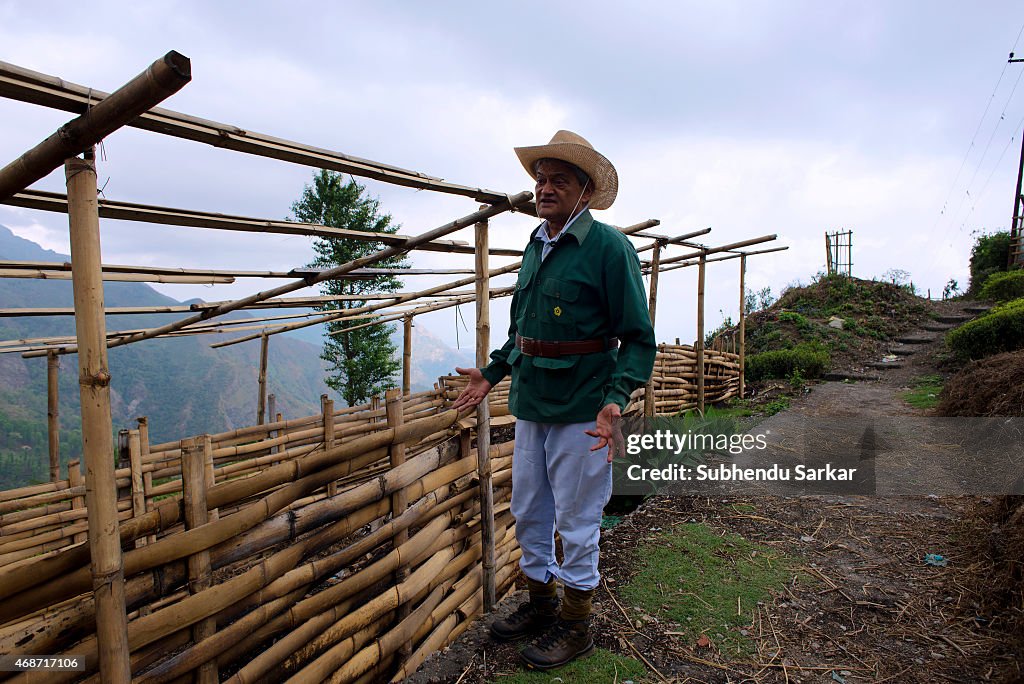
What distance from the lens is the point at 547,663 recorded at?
6.90ft

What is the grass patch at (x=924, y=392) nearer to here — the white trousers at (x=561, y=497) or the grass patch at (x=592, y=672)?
the grass patch at (x=592, y=672)

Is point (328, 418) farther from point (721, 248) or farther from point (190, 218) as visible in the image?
point (721, 248)

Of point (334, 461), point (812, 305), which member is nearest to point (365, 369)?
point (812, 305)

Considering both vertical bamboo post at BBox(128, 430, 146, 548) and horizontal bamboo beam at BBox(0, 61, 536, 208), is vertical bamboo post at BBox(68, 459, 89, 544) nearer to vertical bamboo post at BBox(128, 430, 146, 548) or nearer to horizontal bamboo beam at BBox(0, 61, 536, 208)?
vertical bamboo post at BBox(128, 430, 146, 548)

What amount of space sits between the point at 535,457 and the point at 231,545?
1.12 metres

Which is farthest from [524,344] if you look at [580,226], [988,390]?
[988,390]

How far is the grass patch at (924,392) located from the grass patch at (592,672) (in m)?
7.37

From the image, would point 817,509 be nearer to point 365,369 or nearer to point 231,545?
point 231,545

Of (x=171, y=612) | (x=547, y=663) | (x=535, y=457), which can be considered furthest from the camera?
(x=535, y=457)

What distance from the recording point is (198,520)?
5.03 feet

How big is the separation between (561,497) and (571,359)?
1.77 feet

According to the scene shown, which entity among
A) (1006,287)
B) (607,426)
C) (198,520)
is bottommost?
(198,520)

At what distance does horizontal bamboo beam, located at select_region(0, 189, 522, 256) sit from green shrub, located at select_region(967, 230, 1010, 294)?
57.7ft

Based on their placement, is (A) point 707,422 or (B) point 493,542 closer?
(B) point 493,542
